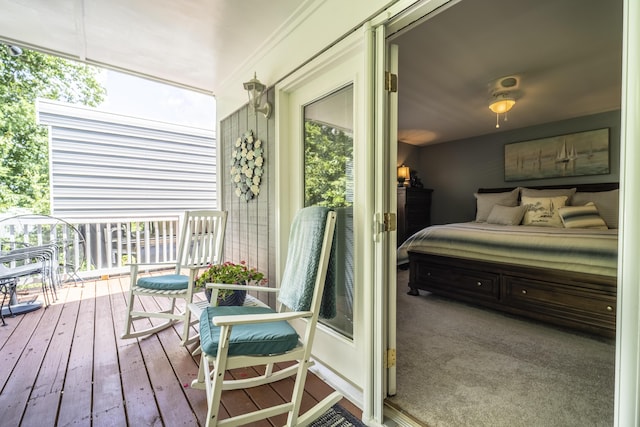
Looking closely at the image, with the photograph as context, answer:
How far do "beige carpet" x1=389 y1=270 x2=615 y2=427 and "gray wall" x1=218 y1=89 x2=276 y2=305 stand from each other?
4.46 feet

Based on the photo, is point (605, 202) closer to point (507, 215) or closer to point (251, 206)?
point (507, 215)

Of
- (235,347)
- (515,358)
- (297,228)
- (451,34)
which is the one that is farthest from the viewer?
(451,34)

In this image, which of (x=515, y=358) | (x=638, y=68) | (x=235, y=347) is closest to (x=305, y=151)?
(x=235, y=347)

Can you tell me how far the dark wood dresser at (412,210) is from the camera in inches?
201

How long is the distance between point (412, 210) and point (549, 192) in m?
2.08

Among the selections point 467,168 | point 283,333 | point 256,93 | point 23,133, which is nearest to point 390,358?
point 283,333

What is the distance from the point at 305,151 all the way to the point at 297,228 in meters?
0.68

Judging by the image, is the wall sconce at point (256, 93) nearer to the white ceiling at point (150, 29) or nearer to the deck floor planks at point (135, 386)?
the white ceiling at point (150, 29)

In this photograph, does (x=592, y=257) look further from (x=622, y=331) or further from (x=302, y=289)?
(x=302, y=289)

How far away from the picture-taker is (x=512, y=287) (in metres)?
2.78

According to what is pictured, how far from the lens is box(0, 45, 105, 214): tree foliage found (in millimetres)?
6059

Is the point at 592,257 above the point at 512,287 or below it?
above

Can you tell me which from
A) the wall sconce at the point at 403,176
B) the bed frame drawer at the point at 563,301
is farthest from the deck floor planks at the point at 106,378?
the wall sconce at the point at 403,176

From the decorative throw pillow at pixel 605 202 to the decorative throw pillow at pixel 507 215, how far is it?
25.8 inches
